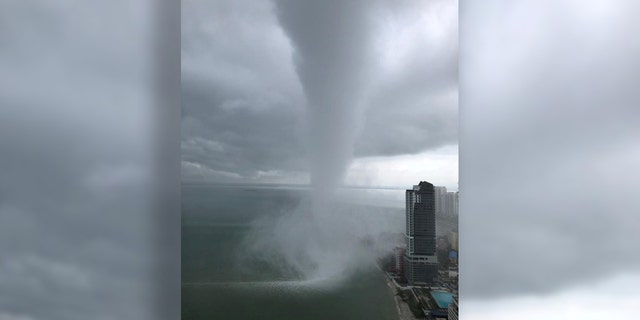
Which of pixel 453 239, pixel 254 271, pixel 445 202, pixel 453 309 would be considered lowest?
pixel 453 309

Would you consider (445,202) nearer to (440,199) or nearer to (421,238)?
(440,199)

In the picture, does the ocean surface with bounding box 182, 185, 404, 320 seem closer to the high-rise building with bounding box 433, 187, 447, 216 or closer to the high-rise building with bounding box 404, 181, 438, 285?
the high-rise building with bounding box 404, 181, 438, 285

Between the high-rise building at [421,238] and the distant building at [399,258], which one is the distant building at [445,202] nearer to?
the high-rise building at [421,238]

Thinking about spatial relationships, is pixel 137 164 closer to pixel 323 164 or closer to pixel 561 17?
pixel 323 164

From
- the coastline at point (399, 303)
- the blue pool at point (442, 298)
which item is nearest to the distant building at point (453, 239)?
the blue pool at point (442, 298)

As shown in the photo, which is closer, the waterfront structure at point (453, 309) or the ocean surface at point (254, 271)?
the ocean surface at point (254, 271)

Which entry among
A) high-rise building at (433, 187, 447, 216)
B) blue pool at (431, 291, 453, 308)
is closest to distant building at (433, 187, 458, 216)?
high-rise building at (433, 187, 447, 216)

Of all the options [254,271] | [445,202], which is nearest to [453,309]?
[445,202]
